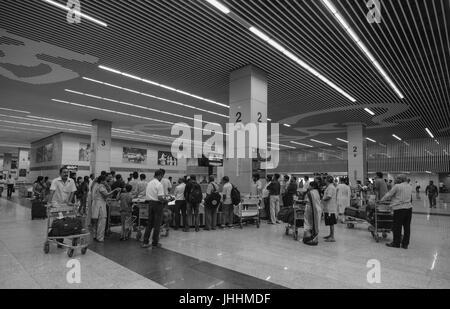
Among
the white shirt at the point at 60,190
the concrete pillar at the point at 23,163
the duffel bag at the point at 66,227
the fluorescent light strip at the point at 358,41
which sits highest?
the fluorescent light strip at the point at 358,41

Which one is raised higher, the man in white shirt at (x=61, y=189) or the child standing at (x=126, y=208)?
the man in white shirt at (x=61, y=189)

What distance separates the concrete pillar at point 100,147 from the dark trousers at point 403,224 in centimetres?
1587

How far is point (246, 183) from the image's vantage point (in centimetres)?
962

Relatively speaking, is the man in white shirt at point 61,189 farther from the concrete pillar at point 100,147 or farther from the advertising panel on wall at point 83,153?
the advertising panel on wall at point 83,153

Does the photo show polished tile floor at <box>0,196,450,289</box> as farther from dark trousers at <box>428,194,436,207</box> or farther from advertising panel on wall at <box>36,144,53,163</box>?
advertising panel on wall at <box>36,144,53,163</box>

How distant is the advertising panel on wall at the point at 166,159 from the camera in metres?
29.5

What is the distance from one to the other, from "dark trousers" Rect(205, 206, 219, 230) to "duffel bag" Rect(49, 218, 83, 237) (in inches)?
135

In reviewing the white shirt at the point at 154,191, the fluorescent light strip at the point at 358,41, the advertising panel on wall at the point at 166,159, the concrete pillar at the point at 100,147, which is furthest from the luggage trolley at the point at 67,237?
the advertising panel on wall at the point at 166,159

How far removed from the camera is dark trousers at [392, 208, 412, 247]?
19.5 feet

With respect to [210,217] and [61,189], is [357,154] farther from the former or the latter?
[61,189]

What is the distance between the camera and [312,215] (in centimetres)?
626
